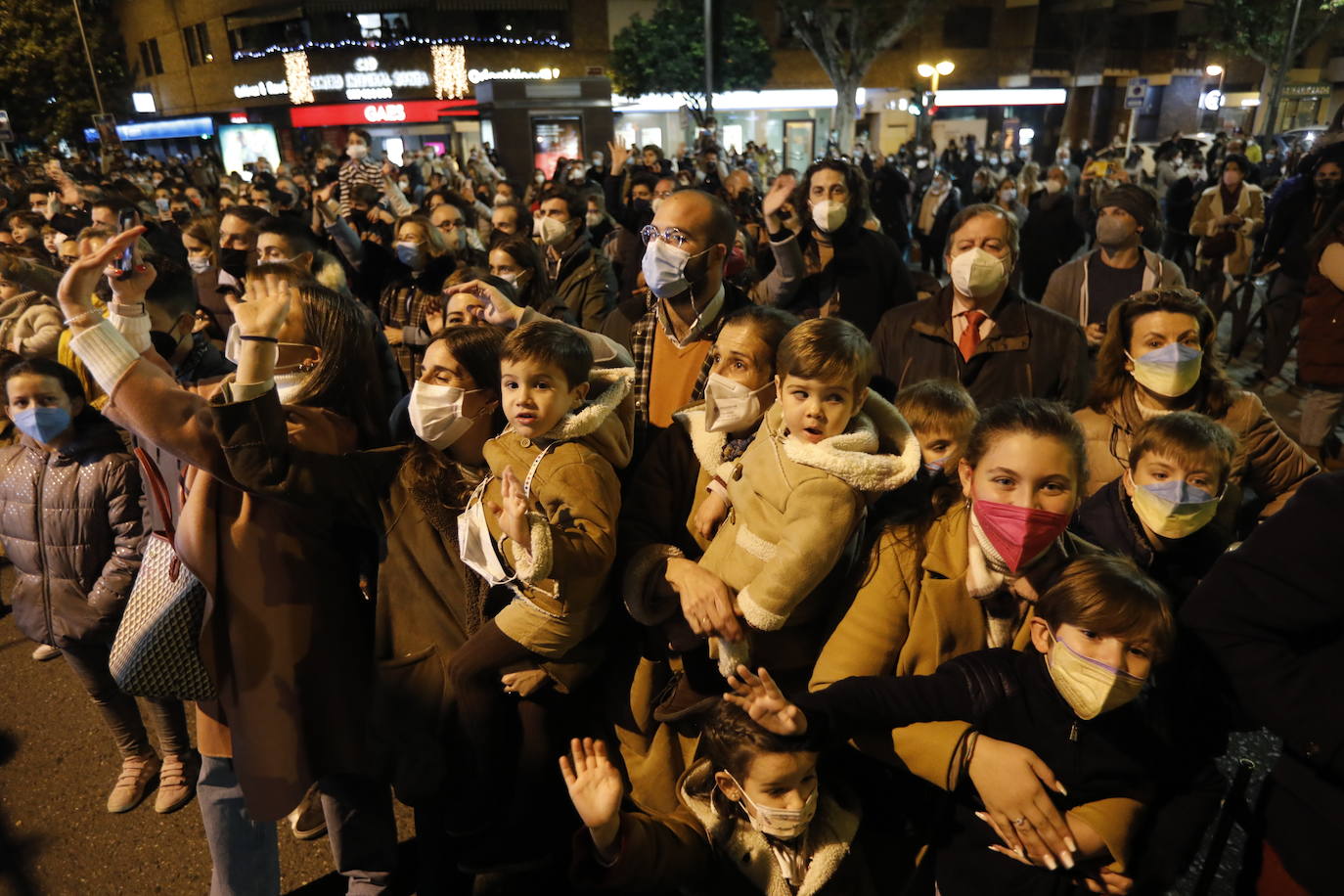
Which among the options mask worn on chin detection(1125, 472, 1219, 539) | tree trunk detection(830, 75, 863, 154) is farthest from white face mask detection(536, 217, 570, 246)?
tree trunk detection(830, 75, 863, 154)

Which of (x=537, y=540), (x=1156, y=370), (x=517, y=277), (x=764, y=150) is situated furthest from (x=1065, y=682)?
(x=764, y=150)

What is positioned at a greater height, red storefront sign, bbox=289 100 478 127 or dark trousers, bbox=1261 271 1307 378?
red storefront sign, bbox=289 100 478 127

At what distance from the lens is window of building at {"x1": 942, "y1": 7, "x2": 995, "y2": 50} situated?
125 feet

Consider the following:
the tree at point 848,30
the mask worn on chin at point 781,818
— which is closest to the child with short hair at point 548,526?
the mask worn on chin at point 781,818

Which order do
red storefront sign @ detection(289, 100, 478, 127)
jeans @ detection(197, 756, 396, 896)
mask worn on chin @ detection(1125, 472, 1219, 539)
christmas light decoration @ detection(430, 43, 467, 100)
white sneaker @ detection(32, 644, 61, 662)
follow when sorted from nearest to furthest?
mask worn on chin @ detection(1125, 472, 1219, 539) < jeans @ detection(197, 756, 396, 896) < white sneaker @ detection(32, 644, 61, 662) < christmas light decoration @ detection(430, 43, 467, 100) < red storefront sign @ detection(289, 100, 478, 127)

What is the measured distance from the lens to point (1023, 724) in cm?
177

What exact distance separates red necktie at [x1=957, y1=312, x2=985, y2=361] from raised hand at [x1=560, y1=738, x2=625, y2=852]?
2.13m

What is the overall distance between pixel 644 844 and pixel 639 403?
156cm

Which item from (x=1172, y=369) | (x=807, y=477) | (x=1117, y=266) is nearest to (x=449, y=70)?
(x=1117, y=266)

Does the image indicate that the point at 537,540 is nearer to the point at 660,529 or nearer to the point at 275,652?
the point at 660,529

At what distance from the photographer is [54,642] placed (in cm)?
330

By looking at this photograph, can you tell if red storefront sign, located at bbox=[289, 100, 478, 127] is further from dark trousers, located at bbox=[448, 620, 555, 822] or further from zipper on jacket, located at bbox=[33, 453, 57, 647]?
dark trousers, located at bbox=[448, 620, 555, 822]

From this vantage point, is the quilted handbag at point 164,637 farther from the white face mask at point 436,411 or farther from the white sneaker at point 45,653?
the white sneaker at point 45,653

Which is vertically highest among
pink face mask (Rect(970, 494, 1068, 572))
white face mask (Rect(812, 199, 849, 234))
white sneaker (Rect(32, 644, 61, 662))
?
white face mask (Rect(812, 199, 849, 234))
